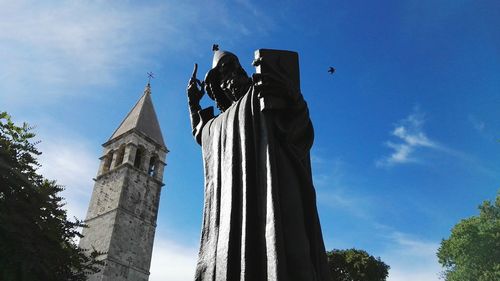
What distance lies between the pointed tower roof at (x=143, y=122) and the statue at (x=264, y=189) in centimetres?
3756

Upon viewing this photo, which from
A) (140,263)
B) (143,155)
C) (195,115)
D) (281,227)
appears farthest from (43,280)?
(143,155)

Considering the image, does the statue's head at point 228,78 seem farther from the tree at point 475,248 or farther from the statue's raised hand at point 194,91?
the tree at point 475,248

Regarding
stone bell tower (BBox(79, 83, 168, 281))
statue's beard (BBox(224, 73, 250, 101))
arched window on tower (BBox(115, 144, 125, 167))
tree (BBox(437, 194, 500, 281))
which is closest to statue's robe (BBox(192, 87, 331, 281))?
statue's beard (BBox(224, 73, 250, 101))

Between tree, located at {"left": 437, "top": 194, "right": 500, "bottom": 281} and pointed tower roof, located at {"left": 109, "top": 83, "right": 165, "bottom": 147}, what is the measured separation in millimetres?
25671

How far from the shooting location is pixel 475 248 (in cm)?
2602

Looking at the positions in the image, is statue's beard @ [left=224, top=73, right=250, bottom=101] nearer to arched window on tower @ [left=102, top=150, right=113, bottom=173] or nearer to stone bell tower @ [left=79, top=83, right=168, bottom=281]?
stone bell tower @ [left=79, top=83, right=168, bottom=281]

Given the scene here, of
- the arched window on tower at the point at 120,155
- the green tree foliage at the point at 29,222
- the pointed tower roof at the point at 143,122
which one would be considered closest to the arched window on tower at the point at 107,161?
the arched window on tower at the point at 120,155

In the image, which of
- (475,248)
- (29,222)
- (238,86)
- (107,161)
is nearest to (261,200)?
(238,86)

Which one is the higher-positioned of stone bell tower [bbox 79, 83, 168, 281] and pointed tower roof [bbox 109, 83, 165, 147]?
pointed tower roof [bbox 109, 83, 165, 147]

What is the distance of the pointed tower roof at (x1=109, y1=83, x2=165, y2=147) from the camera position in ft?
131

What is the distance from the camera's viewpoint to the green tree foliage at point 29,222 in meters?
9.15

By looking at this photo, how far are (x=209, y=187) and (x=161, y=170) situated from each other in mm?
38009

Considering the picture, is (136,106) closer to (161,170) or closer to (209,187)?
(161,170)

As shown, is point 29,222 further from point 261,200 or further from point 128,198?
point 128,198
